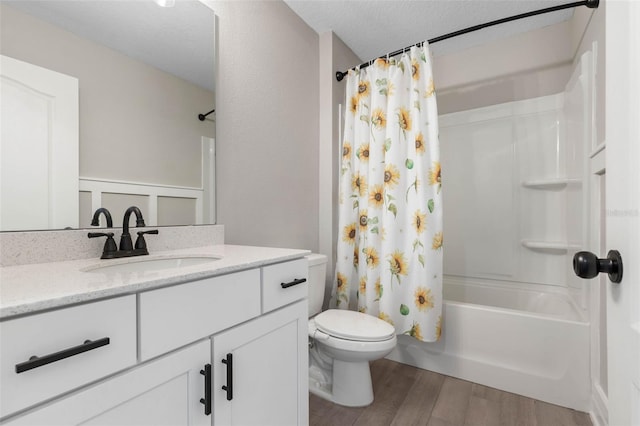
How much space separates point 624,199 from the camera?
460mm

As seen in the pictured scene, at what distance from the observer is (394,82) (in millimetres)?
1989

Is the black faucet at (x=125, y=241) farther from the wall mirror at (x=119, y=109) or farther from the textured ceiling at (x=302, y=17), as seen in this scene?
the textured ceiling at (x=302, y=17)

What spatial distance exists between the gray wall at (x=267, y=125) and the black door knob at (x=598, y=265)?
1397 millimetres

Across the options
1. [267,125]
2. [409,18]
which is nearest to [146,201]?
[267,125]

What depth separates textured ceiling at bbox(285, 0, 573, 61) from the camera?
1.98 m

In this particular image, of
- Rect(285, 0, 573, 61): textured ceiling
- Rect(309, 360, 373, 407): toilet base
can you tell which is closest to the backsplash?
Rect(309, 360, 373, 407): toilet base

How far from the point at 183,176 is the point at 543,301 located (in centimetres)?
257

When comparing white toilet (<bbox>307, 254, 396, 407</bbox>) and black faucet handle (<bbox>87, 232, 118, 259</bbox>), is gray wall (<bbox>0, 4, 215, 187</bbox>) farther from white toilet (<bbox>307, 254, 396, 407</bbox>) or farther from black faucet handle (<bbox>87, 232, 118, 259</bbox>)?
white toilet (<bbox>307, 254, 396, 407</bbox>)

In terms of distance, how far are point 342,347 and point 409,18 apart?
2.10 metres

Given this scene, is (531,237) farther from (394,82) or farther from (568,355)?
(394,82)

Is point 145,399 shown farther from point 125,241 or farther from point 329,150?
point 329,150

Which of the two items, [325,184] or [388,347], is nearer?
[388,347]

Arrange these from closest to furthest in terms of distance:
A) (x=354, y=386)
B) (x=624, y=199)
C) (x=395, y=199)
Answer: (x=624, y=199)
(x=354, y=386)
(x=395, y=199)

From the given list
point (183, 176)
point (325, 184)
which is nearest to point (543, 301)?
point (325, 184)
